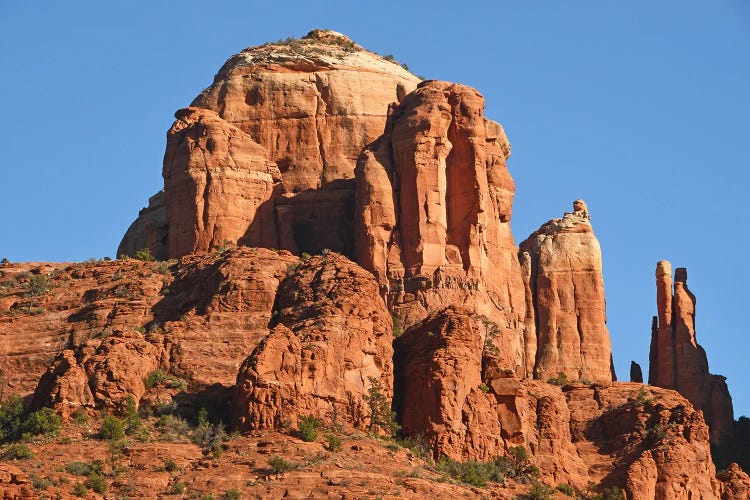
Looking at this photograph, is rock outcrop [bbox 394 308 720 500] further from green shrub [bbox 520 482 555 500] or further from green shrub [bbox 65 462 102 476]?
green shrub [bbox 65 462 102 476]

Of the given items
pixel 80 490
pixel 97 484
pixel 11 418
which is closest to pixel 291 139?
pixel 11 418

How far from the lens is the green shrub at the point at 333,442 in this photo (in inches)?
3893

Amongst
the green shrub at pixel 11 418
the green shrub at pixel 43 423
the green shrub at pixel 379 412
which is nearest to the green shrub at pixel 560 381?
the green shrub at pixel 379 412

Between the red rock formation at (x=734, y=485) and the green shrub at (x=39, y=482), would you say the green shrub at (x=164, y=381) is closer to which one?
the green shrub at (x=39, y=482)

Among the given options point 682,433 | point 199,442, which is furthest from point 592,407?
point 199,442

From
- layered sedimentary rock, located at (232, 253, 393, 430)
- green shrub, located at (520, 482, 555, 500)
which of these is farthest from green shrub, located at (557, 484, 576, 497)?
layered sedimentary rock, located at (232, 253, 393, 430)

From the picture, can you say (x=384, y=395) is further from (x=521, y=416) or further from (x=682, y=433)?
(x=682, y=433)

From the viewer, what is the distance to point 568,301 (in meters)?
130

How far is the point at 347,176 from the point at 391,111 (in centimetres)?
445

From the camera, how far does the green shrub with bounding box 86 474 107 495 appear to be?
94812 millimetres

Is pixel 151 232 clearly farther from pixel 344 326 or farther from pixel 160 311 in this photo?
pixel 344 326

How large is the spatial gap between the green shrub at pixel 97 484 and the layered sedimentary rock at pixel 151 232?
28.6 meters

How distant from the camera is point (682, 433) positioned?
111m

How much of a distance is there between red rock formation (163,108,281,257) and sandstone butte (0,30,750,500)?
0.38 feet
